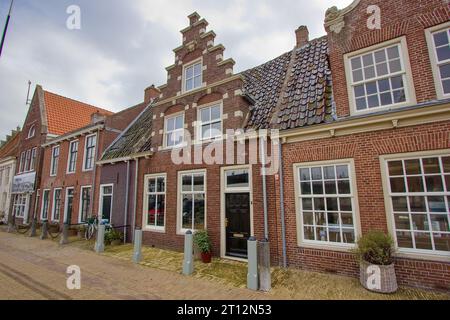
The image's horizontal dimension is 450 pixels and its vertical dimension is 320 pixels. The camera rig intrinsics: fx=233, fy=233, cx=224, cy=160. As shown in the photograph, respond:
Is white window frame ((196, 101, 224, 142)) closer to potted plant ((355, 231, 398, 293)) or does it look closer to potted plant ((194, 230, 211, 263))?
potted plant ((194, 230, 211, 263))

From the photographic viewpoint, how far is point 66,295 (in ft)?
18.7

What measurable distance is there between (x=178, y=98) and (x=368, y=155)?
319 inches

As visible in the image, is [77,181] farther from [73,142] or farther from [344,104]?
[344,104]

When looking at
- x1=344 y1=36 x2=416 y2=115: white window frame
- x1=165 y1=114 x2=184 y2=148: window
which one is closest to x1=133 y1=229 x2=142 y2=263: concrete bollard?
x1=165 y1=114 x2=184 y2=148: window

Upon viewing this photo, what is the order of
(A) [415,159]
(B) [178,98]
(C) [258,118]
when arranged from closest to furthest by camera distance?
1. (A) [415,159]
2. (C) [258,118]
3. (B) [178,98]

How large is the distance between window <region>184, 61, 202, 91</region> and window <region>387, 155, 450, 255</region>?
8.12 meters

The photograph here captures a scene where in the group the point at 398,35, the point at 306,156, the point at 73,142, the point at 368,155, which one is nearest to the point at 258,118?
the point at 306,156

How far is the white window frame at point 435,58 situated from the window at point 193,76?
7.84m

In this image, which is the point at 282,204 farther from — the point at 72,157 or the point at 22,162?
the point at 22,162

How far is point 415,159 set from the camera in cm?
596

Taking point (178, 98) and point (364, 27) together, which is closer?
point (364, 27)

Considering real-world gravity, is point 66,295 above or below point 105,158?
below

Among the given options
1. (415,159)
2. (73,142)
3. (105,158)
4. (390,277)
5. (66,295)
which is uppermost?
(73,142)

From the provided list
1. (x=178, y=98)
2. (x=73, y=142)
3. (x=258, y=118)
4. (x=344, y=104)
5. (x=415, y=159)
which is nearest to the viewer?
(x=415, y=159)
